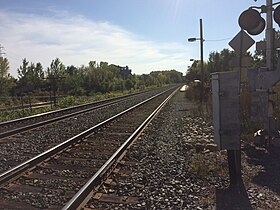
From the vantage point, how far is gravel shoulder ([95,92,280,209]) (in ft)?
14.9

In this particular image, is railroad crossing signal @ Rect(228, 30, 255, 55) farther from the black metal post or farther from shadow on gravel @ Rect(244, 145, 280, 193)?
shadow on gravel @ Rect(244, 145, 280, 193)

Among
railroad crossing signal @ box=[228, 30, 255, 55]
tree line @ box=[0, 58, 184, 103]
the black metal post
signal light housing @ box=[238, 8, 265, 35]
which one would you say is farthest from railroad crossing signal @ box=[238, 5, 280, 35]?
tree line @ box=[0, 58, 184, 103]

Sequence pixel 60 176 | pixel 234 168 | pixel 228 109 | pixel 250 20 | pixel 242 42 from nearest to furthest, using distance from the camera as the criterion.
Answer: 1. pixel 228 109
2. pixel 234 168
3. pixel 60 176
4. pixel 242 42
5. pixel 250 20

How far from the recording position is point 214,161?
6.72 m

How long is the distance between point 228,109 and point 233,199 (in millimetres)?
1421

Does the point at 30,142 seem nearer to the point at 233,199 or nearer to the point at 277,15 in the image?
the point at 233,199

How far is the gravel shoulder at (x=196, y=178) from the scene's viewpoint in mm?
4547

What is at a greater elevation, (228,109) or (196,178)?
(228,109)

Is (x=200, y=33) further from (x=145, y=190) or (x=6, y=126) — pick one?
(x=145, y=190)

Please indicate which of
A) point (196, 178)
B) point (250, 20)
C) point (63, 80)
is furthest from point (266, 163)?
point (63, 80)

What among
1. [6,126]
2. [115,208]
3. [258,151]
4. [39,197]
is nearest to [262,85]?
[258,151]

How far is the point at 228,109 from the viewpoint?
511 cm

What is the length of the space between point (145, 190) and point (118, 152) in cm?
238

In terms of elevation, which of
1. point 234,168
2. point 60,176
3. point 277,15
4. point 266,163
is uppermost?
point 277,15
